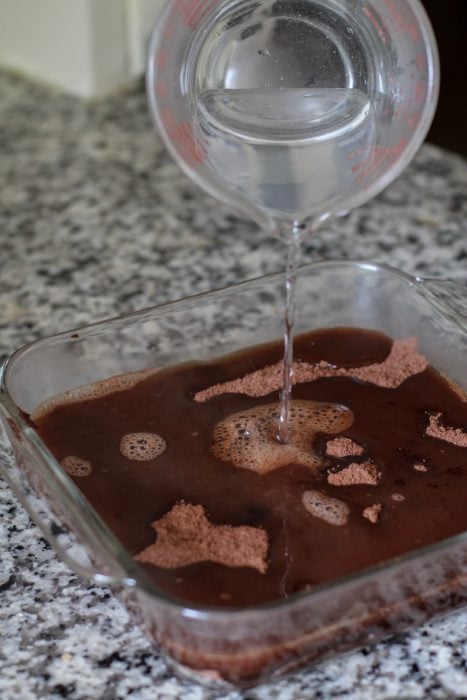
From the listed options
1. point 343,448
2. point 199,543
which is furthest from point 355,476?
point 199,543


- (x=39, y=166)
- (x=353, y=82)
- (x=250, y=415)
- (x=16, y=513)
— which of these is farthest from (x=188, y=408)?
(x=39, y=166)

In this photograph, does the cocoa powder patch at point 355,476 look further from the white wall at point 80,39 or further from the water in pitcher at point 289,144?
the white wall at point 80,39

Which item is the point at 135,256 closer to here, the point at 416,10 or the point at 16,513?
the point at 16,513

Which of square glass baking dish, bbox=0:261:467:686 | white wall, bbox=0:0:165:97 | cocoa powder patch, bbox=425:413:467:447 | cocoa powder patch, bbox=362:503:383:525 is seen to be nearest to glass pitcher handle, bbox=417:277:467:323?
square glass baking dish, bbox=0:261:467:686

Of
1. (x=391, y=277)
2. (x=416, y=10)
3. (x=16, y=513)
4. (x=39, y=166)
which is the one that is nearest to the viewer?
(x=416, y=10)

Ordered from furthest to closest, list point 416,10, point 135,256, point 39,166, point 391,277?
point 39,166 → point 135,256 → point 391,277 → point 416,10

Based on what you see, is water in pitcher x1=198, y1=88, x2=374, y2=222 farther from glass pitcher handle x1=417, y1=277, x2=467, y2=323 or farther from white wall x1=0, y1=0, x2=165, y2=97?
white wall x1=0, y1=0, x2=165, y2=97
